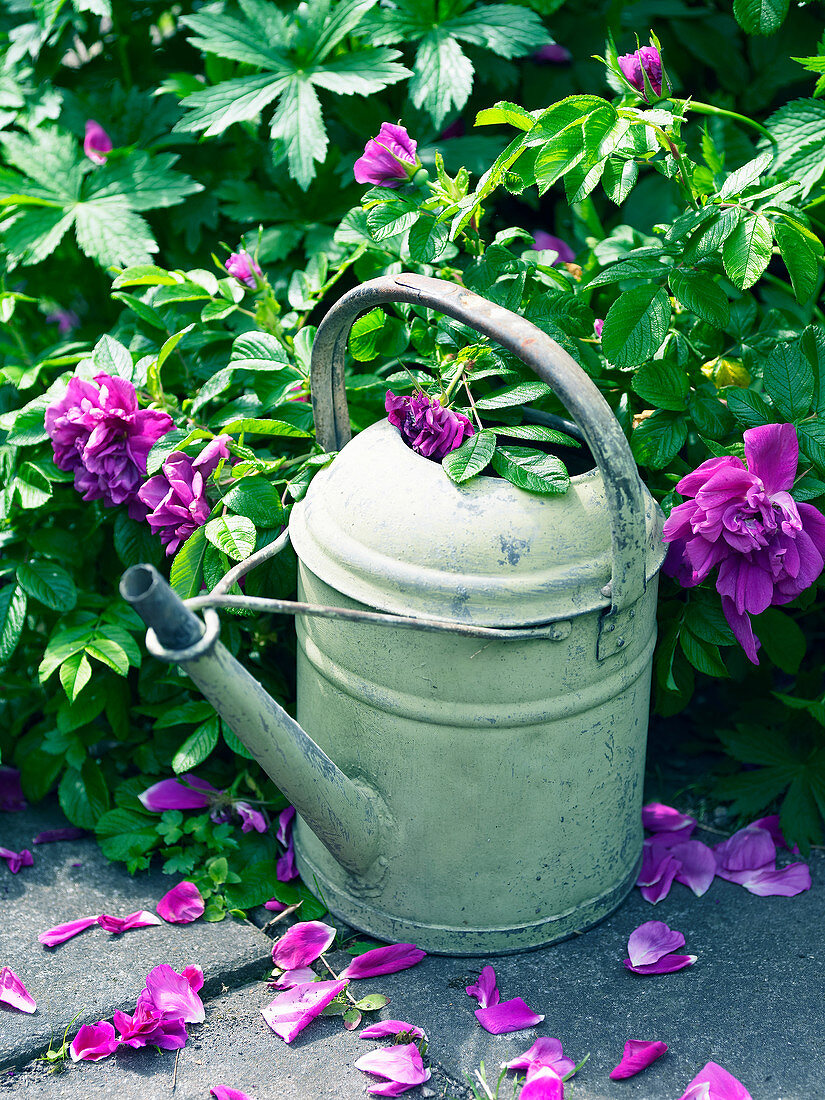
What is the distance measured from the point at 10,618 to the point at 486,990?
1.17m

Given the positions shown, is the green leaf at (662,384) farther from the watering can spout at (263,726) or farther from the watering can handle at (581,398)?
the watering can spout at (263,726)

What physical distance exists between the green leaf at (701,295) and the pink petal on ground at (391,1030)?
130 cm

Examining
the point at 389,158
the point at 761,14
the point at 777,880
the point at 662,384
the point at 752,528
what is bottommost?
the point at 777,880

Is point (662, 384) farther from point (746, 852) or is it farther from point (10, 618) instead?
point (10, 618)

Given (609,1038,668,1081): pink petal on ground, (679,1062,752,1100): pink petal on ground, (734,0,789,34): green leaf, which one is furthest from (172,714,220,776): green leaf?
(734,0,789,34): green leaf

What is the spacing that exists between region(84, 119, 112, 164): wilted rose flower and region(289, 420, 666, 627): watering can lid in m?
1.23

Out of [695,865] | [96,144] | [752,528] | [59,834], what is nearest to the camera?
[752,528]

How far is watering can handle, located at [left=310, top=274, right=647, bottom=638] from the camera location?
1493 millimetres

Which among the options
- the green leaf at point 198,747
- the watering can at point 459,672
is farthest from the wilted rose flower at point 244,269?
the green leaf at point 198,747

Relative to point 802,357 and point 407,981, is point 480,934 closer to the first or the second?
point 407,981

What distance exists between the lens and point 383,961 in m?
1.81

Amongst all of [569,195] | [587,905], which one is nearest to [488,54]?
[569,195]

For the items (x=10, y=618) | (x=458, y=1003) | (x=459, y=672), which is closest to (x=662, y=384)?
(x=459, y=672)

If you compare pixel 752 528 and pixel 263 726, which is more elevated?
pixel 752 528
